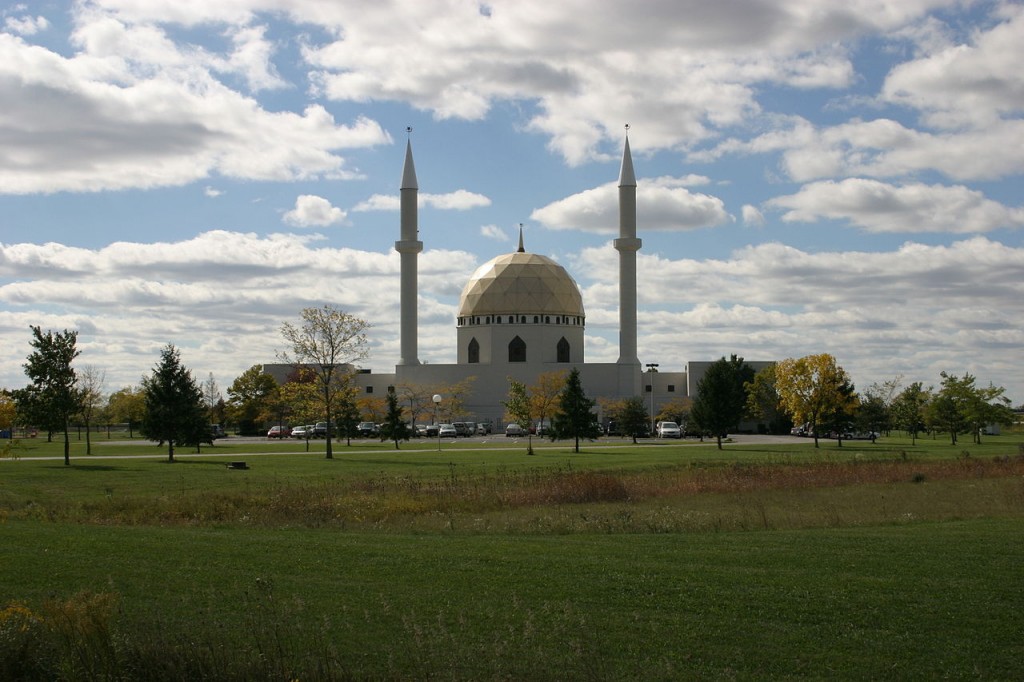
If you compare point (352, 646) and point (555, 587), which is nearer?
point (352, 646)

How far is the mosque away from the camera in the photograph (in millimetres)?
84500

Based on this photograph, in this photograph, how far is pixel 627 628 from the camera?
9461 millimetres

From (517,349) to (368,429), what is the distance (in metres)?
19.7

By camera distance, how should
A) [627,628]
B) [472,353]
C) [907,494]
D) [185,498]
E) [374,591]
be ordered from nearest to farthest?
1. [627,628]
2. [374,591]
3. [185,498]
4. [907,494]
5. [472,353]

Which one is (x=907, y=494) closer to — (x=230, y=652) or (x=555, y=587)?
(x=555, y=587)

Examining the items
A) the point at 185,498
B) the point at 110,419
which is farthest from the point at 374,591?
the point at 110,419

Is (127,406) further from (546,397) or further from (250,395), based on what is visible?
(546,397)

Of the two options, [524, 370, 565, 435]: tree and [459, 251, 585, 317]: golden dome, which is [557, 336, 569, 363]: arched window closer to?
[459, 251, 585, 317]: golden dome

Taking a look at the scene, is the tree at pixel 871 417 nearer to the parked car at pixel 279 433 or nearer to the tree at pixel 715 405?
the tree at pixel 715 405

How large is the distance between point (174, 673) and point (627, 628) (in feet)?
13.6

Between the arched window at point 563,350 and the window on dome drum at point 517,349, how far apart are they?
3616mm

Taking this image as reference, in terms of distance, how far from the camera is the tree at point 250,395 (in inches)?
3246

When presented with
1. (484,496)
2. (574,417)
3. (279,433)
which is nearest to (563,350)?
(279,433)

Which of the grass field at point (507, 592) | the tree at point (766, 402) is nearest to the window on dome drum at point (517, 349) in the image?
the tree at point (766, 402)
